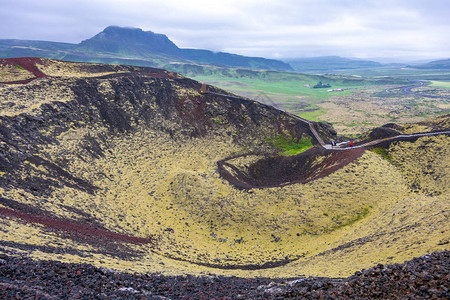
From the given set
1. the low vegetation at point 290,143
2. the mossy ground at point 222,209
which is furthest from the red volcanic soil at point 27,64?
the low vegetation at point 290,143

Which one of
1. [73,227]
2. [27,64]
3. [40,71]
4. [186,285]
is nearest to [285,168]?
[73,227]

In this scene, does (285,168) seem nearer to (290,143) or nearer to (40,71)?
(290,143)

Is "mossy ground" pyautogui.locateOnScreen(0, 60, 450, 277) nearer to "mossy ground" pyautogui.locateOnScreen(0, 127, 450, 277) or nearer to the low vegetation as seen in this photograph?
"mossy ground" pyautogui.locateOnScreen(0, 127, 450, 277)

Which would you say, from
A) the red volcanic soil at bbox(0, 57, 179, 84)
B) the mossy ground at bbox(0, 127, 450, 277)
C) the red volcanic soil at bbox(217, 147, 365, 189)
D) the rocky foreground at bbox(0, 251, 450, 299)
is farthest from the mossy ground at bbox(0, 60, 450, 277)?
the red volcanic soil at bbox(0, 57, 179, 84)

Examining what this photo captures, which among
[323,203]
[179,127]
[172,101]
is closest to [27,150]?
[179,127]

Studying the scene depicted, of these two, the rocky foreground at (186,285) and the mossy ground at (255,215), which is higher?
the rocky foreground at (186,285)

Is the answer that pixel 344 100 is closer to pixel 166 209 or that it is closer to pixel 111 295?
A: pixel 166 209

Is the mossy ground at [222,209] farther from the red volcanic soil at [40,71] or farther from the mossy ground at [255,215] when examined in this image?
the red volcanic soil at [40,71]
